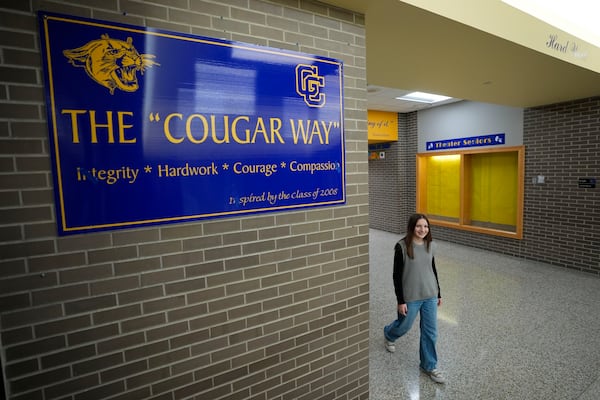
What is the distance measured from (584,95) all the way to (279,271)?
6.68 metres

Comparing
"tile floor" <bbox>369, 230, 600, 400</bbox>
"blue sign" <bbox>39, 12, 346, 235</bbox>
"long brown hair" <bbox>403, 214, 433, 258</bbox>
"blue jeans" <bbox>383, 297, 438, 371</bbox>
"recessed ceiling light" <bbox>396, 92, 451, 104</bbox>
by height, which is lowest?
"tile floor" <bbox>369, 230, 600, 400</bbox>

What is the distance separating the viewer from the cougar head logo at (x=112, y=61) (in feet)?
4.95

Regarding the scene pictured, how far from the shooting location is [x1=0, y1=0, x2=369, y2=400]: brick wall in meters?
1.43

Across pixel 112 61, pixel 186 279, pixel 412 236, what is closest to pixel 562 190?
pixel 412 236

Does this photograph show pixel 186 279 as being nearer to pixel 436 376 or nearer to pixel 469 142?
pixel 436 376

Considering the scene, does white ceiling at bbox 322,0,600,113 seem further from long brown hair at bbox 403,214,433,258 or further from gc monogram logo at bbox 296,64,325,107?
long brown hair at bbox 403,214,433,258

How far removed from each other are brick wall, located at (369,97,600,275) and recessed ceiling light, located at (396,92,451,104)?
5.98 ft

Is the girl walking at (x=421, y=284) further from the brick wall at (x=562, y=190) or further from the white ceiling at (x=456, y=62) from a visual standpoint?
the brick wall at (x=562, y=190)

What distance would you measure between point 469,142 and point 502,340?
17.4 feet

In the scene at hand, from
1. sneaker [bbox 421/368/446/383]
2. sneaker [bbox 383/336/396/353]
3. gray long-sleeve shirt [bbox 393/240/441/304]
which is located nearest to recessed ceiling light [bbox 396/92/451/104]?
gray long-sleeve shirt [bbox 393/240/441/304]

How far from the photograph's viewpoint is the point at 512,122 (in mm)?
6742

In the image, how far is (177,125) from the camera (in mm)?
1729

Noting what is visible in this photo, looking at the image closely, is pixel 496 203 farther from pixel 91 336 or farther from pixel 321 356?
pixel 91 336

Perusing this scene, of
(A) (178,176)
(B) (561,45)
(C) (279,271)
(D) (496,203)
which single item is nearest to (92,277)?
(A) (178,176)
